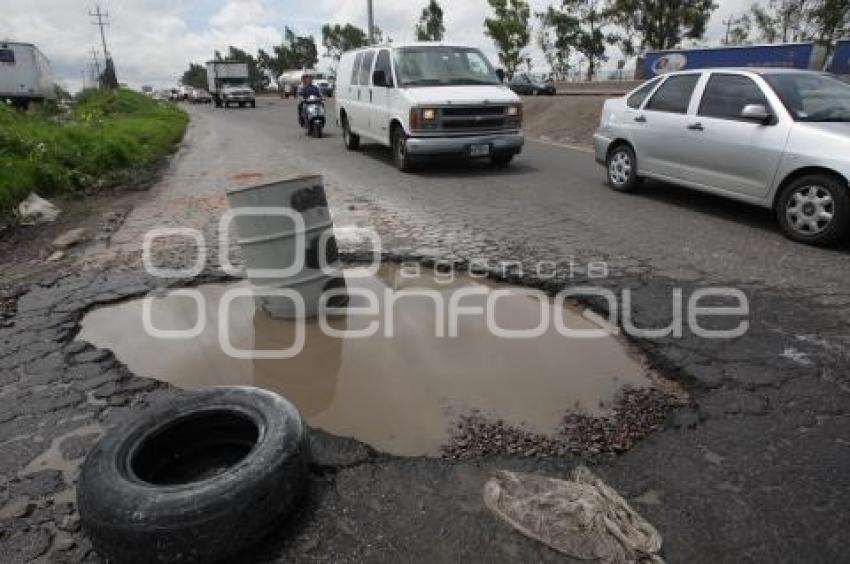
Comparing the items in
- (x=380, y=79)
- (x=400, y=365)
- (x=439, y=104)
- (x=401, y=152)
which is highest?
(x=380, y=79)

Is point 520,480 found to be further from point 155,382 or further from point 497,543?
point 155,382

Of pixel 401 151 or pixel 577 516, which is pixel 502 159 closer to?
pixel 401 151

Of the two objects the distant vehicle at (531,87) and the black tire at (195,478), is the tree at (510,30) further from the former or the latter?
the black tire at (195,478)

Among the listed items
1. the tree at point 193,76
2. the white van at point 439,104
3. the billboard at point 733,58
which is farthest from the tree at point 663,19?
the tree at point 193,76

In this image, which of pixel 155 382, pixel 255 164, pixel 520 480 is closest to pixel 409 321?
pixel 155 382

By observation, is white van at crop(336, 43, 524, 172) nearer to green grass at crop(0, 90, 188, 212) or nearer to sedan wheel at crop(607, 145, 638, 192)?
sedan wheel at crop(607, 145, 638, 192)

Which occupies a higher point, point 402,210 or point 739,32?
point 739,32

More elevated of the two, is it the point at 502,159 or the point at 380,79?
the point at 380,79

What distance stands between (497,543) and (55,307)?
13.0 ft

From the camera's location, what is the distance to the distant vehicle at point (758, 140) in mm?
5516

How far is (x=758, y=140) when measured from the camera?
19.7 ft

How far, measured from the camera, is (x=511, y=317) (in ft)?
14.3

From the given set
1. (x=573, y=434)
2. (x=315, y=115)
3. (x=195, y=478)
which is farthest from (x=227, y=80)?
(x=573, y=434)

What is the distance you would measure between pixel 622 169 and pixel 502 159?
263cm
